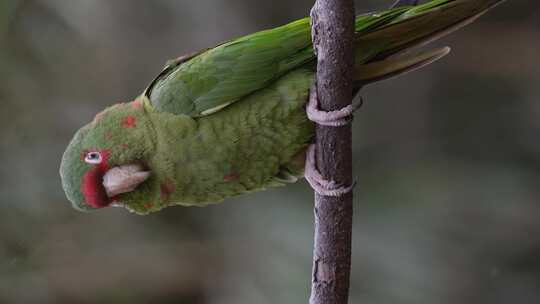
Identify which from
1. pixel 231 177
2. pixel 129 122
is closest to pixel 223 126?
pixel 231 177

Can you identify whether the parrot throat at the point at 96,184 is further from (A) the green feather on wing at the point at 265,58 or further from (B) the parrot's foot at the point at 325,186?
(B) the parrot's foot at the point at 325,186

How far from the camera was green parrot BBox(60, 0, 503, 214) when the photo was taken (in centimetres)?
144

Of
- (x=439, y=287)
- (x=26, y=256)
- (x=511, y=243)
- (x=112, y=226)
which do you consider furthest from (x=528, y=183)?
(x=26, y=256)

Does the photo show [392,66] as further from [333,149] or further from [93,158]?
[93,158]

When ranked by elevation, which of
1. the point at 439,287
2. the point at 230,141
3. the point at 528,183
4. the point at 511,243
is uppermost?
the point at 230,141

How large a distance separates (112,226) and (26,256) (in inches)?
18.7

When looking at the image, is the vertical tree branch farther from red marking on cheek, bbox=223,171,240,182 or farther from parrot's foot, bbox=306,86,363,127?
red marking on cheek, bbox=223,171,240,182

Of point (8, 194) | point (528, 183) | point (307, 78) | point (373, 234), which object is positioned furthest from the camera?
point (8, 194)

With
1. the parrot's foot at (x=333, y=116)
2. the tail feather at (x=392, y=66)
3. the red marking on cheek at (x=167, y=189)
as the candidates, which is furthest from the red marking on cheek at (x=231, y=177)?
the tail feather at (x=392, y=66)

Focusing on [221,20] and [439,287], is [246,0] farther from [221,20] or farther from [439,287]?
[439,287]

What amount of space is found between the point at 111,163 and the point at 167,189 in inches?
6.2

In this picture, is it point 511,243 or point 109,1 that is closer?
point 511,243

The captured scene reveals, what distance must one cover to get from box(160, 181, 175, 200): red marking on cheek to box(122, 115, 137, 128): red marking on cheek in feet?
0.59

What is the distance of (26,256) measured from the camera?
3045mm
